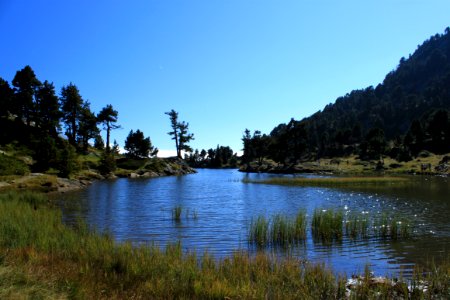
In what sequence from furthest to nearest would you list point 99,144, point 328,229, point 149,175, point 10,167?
point 99,144, point 149,175, point 10,167, point 328,229

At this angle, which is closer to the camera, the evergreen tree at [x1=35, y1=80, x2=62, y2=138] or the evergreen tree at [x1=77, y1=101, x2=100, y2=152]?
the evergreen tree at [x1=35, y1=80, x2=62, y2=138]

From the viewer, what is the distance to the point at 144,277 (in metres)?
11.1

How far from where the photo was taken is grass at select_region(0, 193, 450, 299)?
913 centimetres

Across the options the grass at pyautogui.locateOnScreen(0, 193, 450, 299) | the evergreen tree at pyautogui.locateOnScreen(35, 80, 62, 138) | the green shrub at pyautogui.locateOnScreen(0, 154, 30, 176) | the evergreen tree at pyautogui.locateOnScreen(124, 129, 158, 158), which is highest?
the evergreen tree at pyautogui.locateOnScreen(35, 80, 62, 138)

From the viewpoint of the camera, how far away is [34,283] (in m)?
8.82

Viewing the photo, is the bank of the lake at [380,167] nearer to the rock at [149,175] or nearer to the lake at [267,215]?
the rock at [149,175]

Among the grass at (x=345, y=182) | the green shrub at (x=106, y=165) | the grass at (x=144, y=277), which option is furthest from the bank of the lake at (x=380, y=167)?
the grass at (x=144, y=277)

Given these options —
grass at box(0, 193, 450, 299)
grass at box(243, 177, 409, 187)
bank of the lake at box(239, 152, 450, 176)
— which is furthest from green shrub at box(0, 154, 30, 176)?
bank of the lake at box(239, 152, 450, 176)

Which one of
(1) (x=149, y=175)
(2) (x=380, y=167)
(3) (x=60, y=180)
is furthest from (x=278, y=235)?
(2) (x=380, y=167)

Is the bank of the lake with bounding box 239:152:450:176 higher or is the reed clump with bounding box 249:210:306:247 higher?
the bank of the lake with bounding box 239:152:450:176

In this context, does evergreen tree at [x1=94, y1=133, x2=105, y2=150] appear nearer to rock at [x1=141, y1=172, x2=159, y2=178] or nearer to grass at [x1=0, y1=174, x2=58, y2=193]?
rock at [x1=141, y1=172, x2=159, y2=178]

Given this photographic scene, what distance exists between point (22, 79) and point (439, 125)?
133 m

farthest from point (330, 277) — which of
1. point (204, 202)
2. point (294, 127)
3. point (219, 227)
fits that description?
point (294, 127)

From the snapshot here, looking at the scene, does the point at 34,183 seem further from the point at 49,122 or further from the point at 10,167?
the point at 49,122
